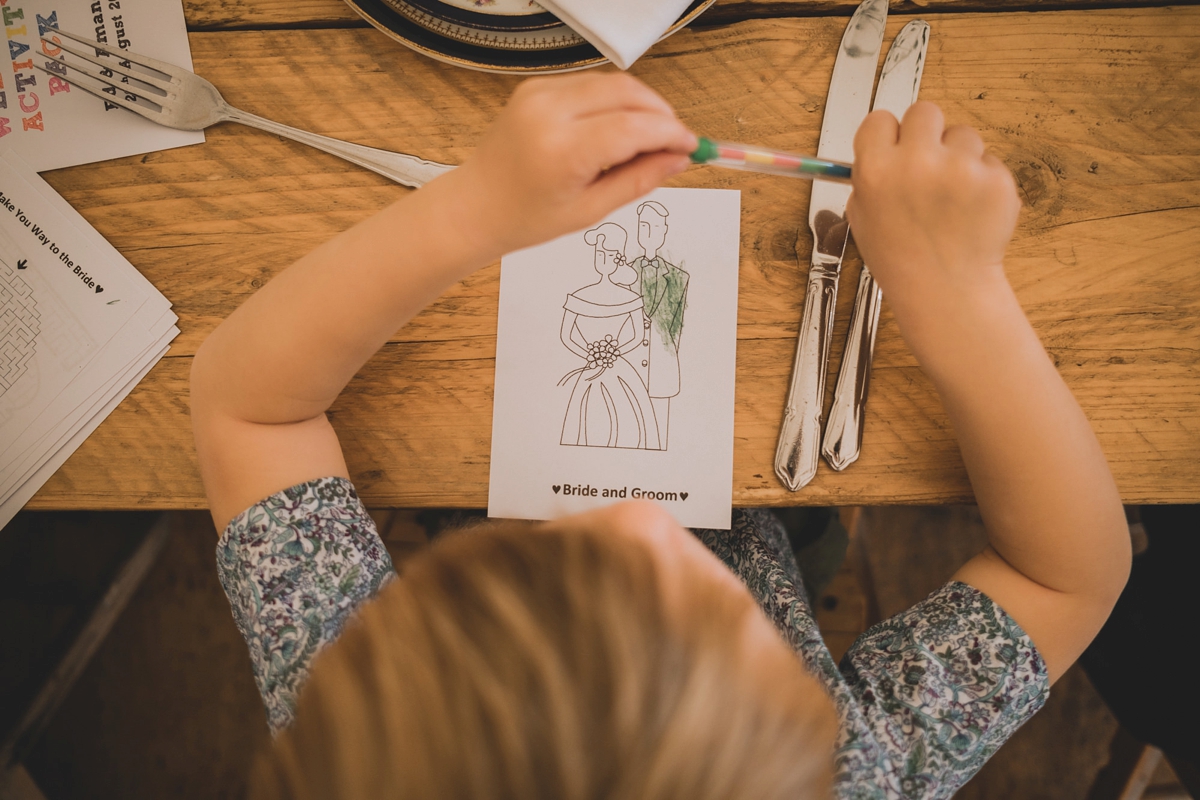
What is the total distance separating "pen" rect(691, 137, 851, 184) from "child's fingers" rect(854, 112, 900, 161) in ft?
0.13

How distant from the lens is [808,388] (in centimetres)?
51

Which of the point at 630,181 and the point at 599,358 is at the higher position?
the point at 630,181

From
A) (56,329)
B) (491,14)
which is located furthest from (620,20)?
(56,329)

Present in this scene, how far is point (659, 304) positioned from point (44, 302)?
1.71ft

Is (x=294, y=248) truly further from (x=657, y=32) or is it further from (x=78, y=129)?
(x=657, y=32)

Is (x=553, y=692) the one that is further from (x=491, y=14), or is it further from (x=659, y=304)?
(x=491, y=14)

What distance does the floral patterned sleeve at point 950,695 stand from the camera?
0.47 m

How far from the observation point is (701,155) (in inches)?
15.6

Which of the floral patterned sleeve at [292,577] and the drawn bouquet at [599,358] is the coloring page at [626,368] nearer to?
the drawn bouquet at [599,358]

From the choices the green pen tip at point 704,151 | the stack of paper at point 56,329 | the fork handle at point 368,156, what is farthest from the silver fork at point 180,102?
the green pen tip at point 704,151

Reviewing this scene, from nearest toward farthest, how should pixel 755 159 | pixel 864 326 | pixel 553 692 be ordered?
pixel 553 692
pixel 755 159
pixel 864 326

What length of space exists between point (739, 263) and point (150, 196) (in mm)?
506

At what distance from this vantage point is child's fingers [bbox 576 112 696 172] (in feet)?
1.30

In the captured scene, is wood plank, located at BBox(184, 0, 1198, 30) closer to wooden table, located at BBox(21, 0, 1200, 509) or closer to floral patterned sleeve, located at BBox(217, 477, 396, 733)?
wooden table, located at BBox(21, 0, 1200, 509)
